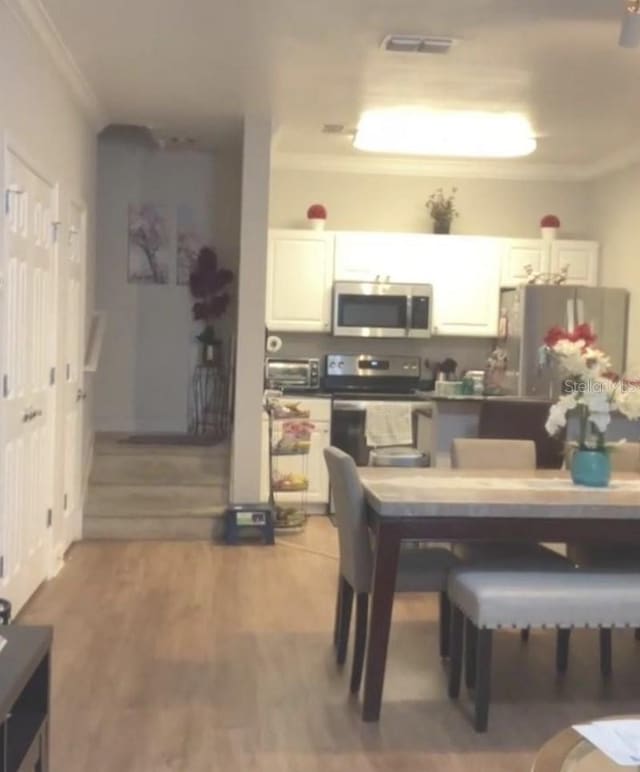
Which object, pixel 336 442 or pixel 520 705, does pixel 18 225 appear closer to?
pixel 520 705

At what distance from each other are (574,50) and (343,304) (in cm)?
303

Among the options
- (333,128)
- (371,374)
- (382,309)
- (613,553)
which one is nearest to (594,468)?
(613,553)

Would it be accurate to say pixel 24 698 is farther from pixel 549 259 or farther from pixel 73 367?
pixel 549 259

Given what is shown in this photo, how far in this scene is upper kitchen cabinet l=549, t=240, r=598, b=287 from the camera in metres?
7.26

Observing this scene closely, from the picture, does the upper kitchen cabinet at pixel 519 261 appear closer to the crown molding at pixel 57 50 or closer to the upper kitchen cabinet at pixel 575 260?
the upper kitchen cabinet at pixel 575 260

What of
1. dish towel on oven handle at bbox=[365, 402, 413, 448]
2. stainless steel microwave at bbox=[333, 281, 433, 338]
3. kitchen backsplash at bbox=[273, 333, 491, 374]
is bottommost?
dish towel on oven handle at bbox=[365, 402, 413, 448]

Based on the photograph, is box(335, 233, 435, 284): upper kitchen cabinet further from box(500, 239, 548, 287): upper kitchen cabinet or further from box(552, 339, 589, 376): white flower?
box(552, 339, 589, 376): white flower

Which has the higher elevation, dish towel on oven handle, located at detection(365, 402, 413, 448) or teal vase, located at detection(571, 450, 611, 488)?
teal vase, located at detection(571, 450, 611, 488)

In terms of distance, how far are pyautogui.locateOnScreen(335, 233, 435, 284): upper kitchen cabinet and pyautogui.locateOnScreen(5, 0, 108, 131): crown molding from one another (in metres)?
2.01

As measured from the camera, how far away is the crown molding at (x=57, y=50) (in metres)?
4.04

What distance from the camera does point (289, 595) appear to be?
16.2ft

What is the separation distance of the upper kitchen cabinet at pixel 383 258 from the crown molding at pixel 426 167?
60cm

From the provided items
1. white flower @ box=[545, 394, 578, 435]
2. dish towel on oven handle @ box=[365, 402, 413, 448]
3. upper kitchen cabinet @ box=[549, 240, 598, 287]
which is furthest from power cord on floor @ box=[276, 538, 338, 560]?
upper kitchen cabinet @ box=[549, 240, 598, 287]

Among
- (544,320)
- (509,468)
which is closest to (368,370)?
(544,320)
